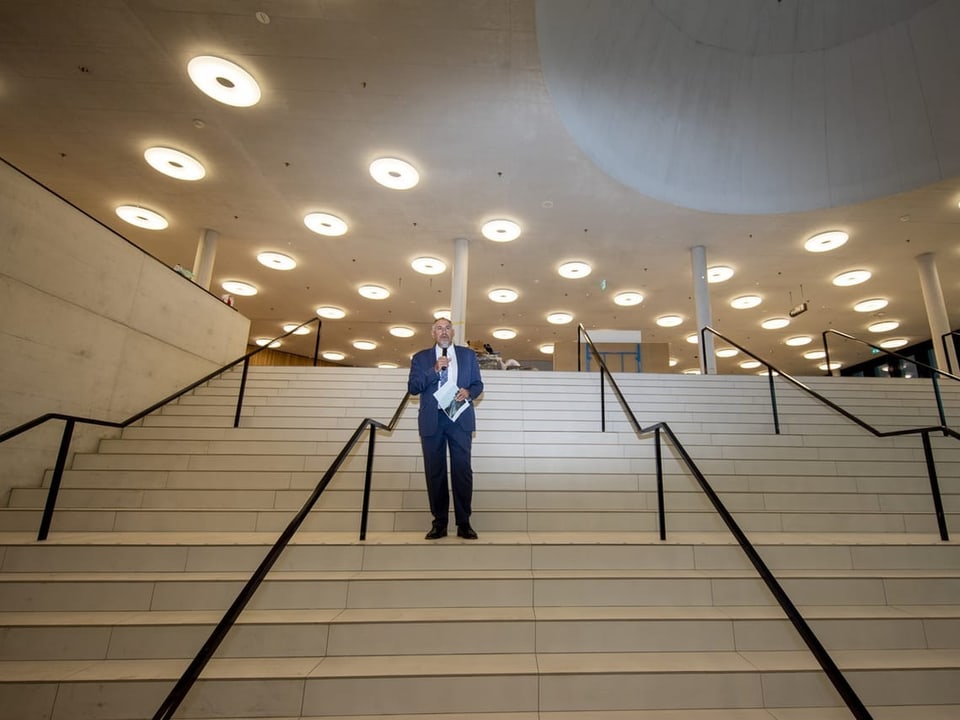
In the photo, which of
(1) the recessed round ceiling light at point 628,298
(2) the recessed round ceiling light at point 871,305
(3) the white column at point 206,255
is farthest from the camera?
(1) the recessed round ceiling light at point 628,298

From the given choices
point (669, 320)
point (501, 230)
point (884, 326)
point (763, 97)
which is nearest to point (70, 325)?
point (501, 230)

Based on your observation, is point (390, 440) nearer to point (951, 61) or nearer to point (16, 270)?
A: point (16, 270)

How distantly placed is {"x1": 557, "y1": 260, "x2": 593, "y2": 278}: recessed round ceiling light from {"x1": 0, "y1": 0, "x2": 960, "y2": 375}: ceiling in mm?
352

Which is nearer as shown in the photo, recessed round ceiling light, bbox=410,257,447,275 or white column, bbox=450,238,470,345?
white column, bbox=450,238,470,345

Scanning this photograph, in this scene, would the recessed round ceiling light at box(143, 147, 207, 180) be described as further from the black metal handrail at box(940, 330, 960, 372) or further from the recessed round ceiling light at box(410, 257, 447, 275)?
the black metal handrail at box(940, 330, 960, 372)

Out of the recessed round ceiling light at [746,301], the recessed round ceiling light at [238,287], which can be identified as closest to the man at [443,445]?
the recessed round ceiling light at [238,287]

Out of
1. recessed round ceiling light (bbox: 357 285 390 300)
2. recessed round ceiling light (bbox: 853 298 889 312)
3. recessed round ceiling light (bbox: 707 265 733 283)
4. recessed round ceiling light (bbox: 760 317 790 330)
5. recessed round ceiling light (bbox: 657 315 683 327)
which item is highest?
recessed round ceiling light (bbox: 657 315 683 327)

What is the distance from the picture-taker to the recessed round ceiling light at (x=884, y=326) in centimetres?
1547

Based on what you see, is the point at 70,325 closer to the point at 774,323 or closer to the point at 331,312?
the point at 331,312

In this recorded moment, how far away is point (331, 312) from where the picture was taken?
53.0 feet

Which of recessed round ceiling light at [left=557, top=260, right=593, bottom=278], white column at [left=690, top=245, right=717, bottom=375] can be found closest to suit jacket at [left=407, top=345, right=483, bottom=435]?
white column at [left=690, top=245, right=717, bottom=375]

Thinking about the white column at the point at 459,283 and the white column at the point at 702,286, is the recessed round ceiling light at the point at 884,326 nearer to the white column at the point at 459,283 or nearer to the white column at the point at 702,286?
the white column at the point at 702,286

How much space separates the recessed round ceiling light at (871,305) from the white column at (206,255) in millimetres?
17770

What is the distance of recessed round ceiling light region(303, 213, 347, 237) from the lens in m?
9.74
